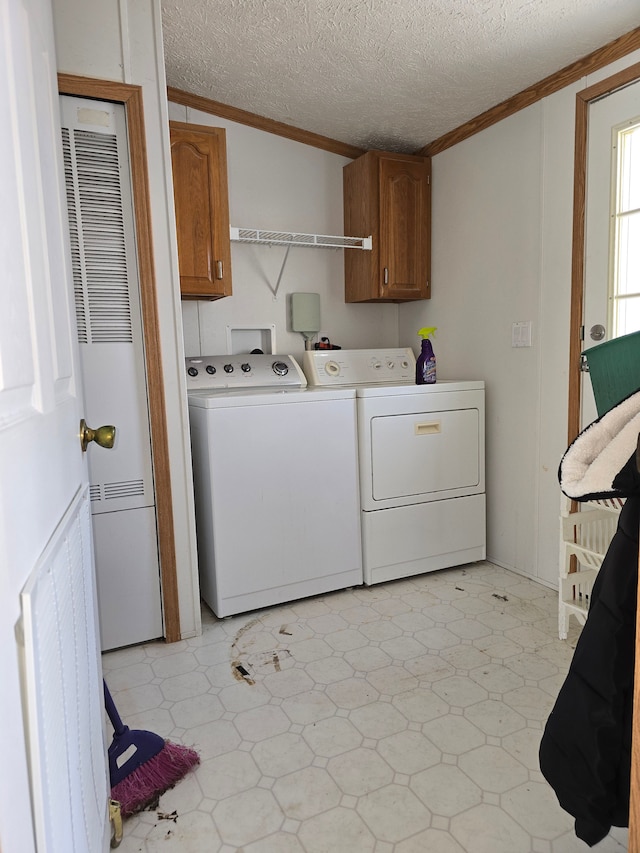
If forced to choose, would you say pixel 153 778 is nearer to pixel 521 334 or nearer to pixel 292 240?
pixel 521 334

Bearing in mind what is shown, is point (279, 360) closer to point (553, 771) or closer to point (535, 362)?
point (535, 362)

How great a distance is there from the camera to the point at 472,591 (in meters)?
2.62

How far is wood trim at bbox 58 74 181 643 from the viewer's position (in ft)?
6.41

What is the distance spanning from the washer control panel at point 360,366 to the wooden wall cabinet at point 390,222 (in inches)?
12.5

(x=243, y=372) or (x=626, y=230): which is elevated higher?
(x=626, y=230)

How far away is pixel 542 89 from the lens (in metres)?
2.41

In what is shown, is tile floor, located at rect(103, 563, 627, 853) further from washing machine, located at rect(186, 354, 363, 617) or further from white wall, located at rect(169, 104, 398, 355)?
white wall, located at rect(169, 104, 398, 355)

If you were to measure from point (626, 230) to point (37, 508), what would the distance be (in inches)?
89.9

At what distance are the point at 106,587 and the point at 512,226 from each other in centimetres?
236

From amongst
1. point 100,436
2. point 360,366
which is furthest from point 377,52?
point 100,436

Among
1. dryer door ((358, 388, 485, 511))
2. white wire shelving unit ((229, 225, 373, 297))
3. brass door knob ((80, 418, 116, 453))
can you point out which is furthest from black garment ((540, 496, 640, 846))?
white wire shelving unit ((229, 225, 373, 297))

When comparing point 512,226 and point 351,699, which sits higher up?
point 512,226

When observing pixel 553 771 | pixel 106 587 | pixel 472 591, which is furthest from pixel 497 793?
pixel 106 587

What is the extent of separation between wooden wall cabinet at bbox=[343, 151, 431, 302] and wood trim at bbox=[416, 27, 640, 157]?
196mm
